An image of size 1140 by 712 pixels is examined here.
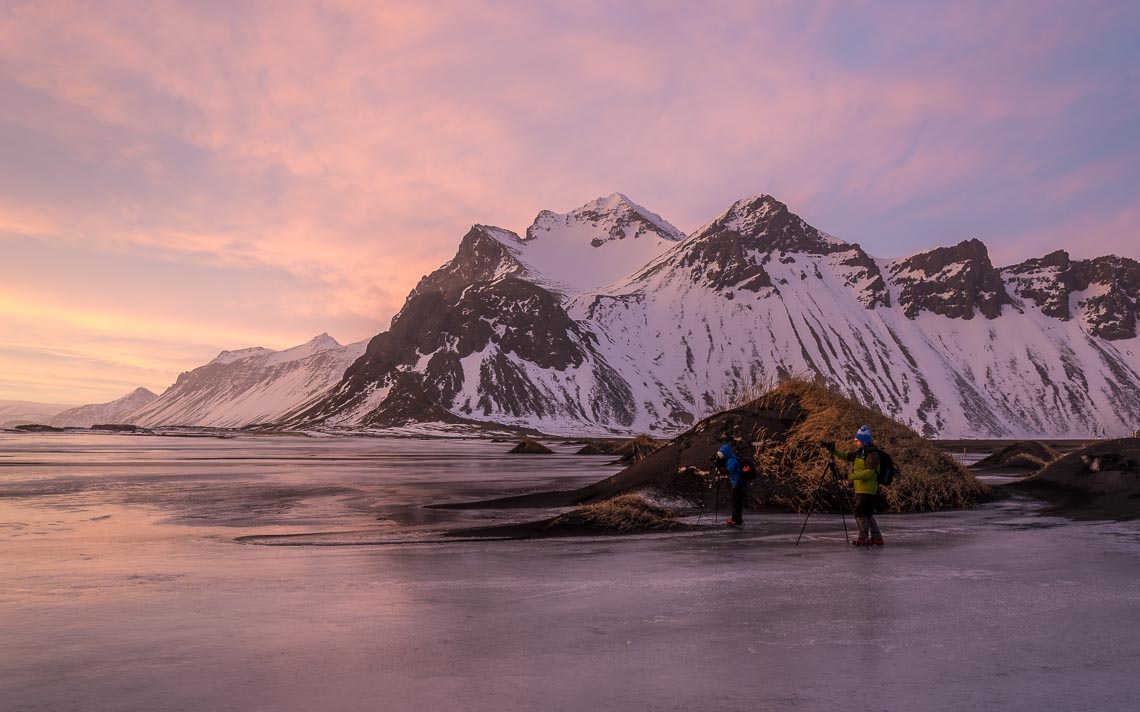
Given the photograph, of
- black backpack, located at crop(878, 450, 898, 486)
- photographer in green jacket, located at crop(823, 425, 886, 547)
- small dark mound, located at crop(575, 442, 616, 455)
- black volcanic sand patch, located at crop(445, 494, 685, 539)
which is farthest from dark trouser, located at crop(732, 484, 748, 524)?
small dark mound, located at crop(575, 442, 616, 455)

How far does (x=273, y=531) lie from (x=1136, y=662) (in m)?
13.0

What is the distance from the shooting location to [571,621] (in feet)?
23.7

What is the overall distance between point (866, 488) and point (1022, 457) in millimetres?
28652

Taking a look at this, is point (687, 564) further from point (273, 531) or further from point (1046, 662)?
point (273, 531)

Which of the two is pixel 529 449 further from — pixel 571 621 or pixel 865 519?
pixel 571 621

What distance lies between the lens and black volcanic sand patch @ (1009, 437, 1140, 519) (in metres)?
17.4

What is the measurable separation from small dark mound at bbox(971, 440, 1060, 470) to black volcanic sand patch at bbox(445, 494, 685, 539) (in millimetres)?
25177

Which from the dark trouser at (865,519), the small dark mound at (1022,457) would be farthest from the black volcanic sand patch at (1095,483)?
the small dark mound at (1022,457)

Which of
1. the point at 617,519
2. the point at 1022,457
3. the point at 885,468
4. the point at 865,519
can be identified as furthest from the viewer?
the point at 1022,457

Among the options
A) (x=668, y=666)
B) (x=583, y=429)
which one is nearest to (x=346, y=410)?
(x=583, y=429)

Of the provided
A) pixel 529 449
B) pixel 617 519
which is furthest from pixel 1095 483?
pixel 529 449

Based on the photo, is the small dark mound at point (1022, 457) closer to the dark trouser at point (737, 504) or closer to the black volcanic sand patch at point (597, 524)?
the dark trouser at point (737, 504)

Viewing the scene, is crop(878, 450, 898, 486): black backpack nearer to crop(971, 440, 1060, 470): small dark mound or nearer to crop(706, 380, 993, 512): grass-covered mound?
crop(706, 380, 993, 512): grass-covered mound

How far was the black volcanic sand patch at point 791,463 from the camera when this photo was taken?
1864cm
